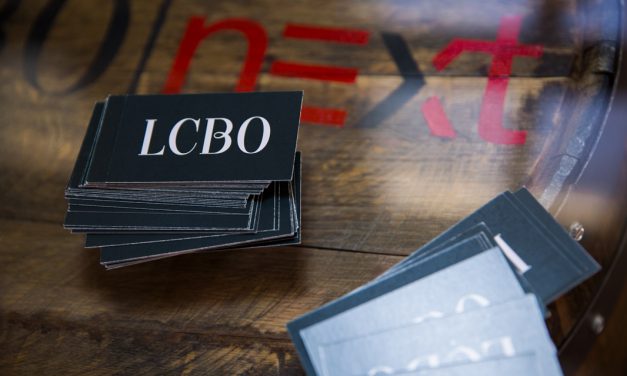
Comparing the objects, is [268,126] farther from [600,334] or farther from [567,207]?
[600,334]

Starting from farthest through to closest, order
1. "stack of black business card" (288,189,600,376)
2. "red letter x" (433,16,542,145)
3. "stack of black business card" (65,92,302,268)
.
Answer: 1. "red letter x" (433,16,542,145)
2. "stack of black business card" (65,92,302,268)
3. "stack of black business card" (288,189,600,376)

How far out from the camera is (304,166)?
118 cm

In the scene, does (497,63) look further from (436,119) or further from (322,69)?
(322,69)

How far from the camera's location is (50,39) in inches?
56.1

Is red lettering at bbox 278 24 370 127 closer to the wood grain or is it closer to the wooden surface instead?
the wooden surface

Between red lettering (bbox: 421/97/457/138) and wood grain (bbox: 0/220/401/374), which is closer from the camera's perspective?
wood grain (bbox: 0/220/401/374)

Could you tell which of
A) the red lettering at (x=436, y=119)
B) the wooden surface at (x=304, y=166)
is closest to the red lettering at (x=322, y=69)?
the wooden surface at (x=304, y=166)

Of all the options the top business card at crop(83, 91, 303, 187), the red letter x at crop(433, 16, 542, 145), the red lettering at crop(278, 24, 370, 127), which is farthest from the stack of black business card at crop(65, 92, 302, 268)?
the red letter x at crop(433, 16, 542, 145)

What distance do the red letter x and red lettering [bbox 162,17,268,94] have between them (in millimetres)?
338

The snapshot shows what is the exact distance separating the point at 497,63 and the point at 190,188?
24.0 inches

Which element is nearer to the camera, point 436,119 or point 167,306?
point 167,306

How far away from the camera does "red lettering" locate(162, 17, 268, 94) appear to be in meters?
1.31

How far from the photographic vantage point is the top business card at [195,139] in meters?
1.01

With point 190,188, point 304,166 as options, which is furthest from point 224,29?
point 190,188
